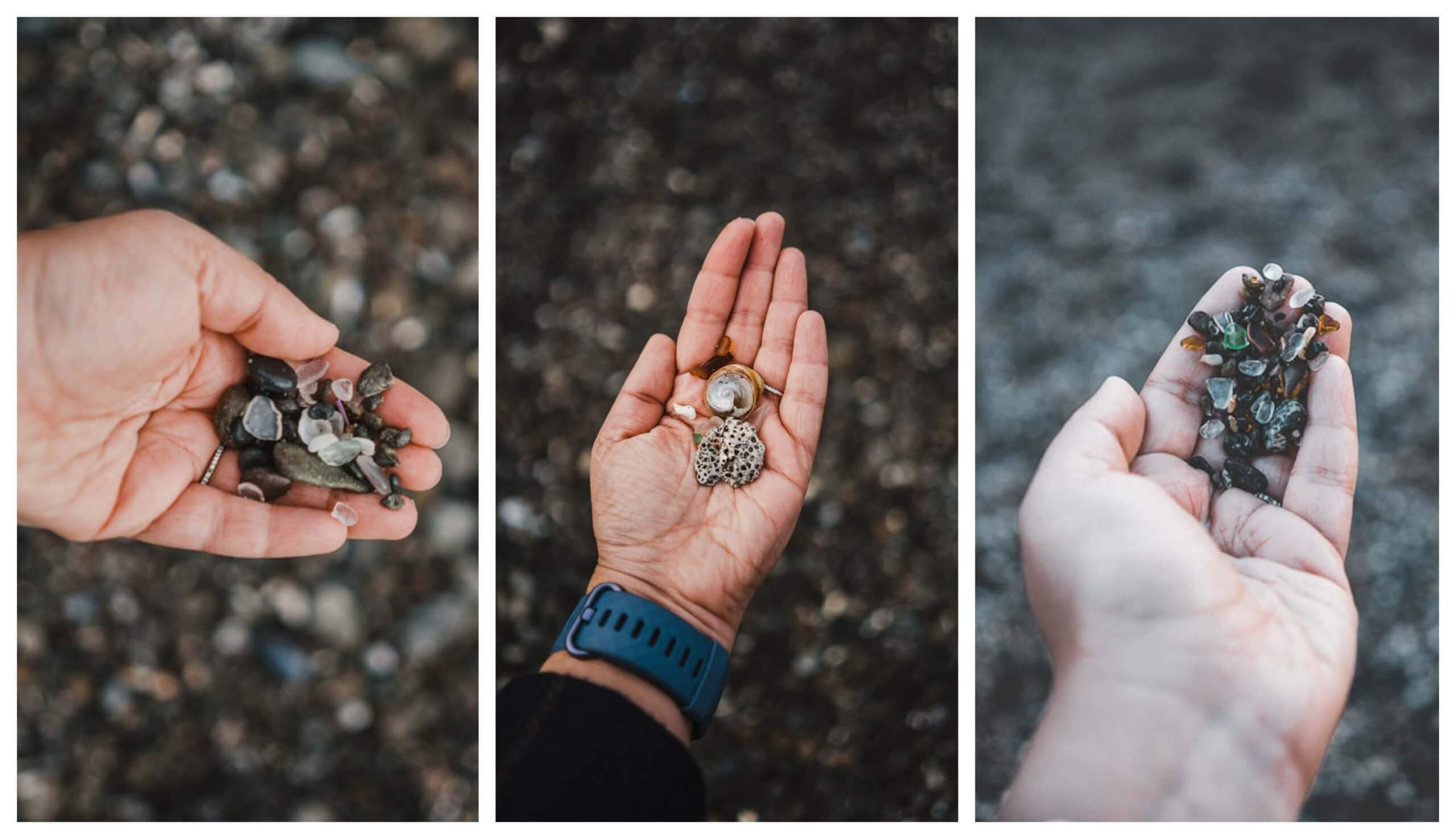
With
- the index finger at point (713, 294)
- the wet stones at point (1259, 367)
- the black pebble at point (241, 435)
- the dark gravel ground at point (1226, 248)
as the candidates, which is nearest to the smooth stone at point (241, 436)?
the black pebble at point (241, 435)

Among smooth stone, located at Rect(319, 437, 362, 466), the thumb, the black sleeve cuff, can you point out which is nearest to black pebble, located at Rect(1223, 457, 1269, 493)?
the thumb

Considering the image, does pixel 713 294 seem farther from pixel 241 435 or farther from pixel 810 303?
pixel 241 435

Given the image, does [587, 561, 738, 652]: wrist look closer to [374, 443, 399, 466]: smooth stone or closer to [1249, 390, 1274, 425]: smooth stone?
[374, 443, 399, 466]: smooth stone

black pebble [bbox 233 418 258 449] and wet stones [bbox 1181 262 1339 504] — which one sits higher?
wet stones [bbox 1181 262 1339 504]

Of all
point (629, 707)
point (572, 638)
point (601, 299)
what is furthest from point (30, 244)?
point (629, 707)

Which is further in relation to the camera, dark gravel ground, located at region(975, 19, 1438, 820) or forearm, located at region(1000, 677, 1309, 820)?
dark gravel ground, located at region(975, 19, 1438, 820)

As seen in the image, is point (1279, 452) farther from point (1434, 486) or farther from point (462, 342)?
point (462, 342)

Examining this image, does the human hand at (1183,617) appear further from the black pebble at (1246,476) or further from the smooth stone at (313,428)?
the smooth stone at (313,428)
